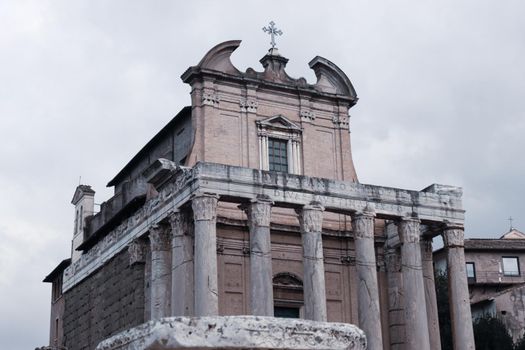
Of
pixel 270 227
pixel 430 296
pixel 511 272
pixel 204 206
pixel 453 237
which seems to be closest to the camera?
Result: pixel 204 206

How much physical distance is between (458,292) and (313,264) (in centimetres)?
490

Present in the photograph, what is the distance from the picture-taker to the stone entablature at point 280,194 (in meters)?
22.1

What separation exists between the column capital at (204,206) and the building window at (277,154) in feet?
17.1

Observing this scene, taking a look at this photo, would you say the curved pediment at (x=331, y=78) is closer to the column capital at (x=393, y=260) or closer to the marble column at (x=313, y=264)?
the column capital at (x=393, y=260)

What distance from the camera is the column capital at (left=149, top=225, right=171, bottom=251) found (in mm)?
23970

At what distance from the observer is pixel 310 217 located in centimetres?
2275

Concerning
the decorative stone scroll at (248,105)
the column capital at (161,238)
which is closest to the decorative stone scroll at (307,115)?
the decorative stone scroll at (248,105)

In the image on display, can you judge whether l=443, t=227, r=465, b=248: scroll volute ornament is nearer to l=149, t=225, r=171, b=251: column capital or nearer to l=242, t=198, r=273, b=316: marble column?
l=242, t=198, r=273, b=316: marble column

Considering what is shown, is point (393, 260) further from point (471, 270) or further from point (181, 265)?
point (471, 270)

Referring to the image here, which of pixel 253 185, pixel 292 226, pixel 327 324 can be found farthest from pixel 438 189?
pixel 327 324

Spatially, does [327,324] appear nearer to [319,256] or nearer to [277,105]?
[319,256]

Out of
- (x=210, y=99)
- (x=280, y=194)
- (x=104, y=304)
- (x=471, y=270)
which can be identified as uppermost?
(x=210, y=99)

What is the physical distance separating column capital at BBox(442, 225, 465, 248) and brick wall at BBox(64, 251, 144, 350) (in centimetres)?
954

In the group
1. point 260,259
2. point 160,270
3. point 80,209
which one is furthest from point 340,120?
point 80,209
